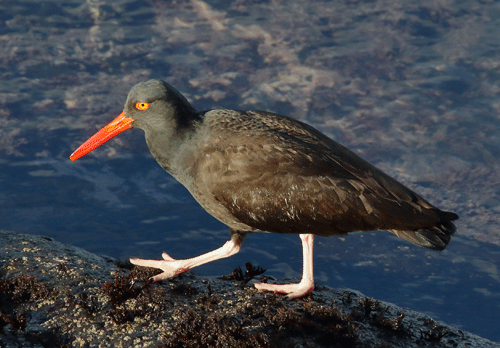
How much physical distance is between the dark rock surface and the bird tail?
0.71 m

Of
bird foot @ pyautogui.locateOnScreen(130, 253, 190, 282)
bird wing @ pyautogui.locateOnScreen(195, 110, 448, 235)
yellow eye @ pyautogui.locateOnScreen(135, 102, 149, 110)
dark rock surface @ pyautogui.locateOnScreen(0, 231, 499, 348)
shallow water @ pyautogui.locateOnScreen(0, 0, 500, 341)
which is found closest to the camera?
dark rock surface @ pyautogui.locateOnScreen(0, 231, 499, 348)

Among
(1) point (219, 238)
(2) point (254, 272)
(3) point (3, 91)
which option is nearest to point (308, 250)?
(2) point (254, 272)

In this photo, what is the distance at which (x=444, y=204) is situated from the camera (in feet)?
29.8

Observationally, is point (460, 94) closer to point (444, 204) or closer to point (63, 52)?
point (444, 204)

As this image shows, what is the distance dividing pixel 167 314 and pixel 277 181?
1504 millimetres

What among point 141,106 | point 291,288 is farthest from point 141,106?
point 291,288

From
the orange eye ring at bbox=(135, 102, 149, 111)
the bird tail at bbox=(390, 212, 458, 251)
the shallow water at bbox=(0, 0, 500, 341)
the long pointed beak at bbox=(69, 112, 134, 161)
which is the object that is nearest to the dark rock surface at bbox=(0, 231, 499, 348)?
the bird tail at bbox=(390, 212, 458, 251)

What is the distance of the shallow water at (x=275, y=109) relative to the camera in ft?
27.6

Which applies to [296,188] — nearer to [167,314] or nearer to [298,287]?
[298,287]

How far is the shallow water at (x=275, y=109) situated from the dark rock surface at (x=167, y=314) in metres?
3.24

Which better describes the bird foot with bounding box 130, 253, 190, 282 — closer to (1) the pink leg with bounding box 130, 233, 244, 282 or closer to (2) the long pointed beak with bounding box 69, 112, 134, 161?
(1) the pink leg with bounding box 130, 233, 244, 282

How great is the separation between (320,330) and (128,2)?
36.1 ft

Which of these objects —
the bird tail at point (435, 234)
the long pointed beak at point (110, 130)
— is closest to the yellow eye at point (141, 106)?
the long pointed beak at point (110, 130)

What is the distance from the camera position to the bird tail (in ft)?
15.8
